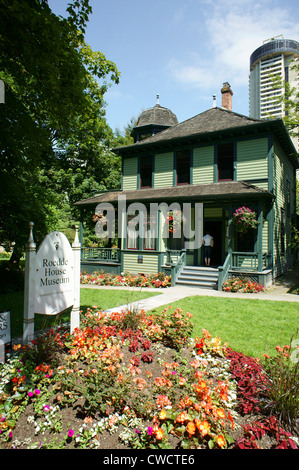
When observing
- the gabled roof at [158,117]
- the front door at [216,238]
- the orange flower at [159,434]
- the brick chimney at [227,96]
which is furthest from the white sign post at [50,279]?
the brick chimney at [227,96]

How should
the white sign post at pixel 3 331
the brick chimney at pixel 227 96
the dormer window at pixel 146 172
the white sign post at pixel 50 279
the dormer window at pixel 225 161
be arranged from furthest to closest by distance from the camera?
the brick chimney at pixel 227 96 → the dormer window at pixel 146 172 → the dormer window at pixel 225 161 → the white sign post at pixel 50 279 → the white sign post at pixel 3 331

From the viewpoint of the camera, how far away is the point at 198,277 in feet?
42.9

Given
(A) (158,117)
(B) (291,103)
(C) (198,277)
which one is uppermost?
(A) (158,117)

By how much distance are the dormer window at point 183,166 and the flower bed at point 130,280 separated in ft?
18.1

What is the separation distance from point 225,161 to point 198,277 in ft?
20.0

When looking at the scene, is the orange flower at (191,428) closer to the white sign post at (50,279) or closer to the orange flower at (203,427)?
the orange flower at (203,427)

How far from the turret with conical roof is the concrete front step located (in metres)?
9.80

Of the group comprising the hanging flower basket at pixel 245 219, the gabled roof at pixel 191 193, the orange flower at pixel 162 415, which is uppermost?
the gabled roof at pixel 191 193

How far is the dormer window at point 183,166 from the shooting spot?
15.6m

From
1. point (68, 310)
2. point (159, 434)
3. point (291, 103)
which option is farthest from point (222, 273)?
point (291, 103)

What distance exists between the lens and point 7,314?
163 inches

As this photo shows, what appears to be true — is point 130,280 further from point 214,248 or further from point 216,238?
point 216,238

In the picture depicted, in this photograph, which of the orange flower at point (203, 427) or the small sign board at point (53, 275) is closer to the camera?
the orange flower at point (203, 427)
